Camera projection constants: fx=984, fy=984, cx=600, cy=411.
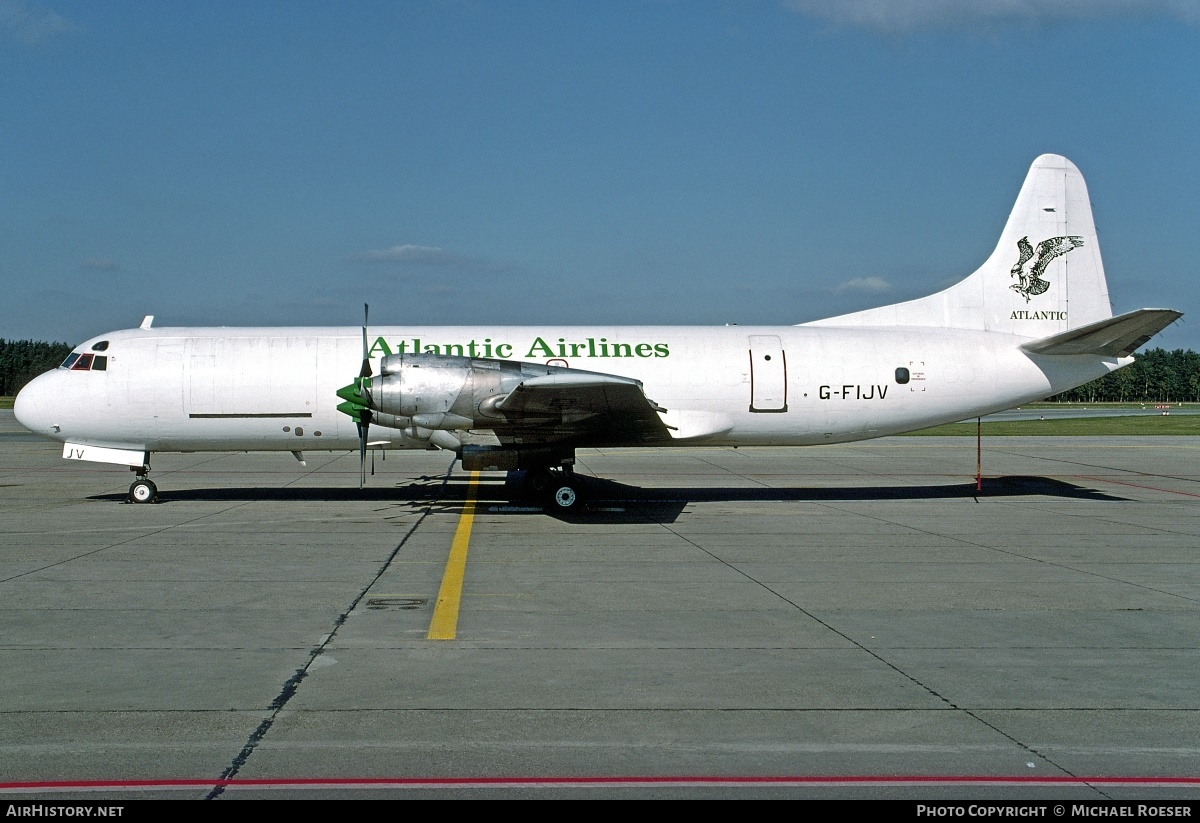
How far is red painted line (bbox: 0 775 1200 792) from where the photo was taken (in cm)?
552

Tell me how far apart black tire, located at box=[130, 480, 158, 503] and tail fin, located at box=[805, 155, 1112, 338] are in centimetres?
1587

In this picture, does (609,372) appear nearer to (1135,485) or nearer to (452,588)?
(452,588)

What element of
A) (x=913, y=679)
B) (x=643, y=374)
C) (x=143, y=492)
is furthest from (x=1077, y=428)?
(x=913, y=679)

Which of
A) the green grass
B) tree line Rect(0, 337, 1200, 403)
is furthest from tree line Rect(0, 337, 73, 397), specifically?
the green grass

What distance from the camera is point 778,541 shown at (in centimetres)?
1516

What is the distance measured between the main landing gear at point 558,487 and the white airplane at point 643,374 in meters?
0.04

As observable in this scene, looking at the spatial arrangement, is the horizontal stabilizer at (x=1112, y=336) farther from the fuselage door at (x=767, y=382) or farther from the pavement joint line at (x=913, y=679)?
the pavement joint line at (x=913, y=679)

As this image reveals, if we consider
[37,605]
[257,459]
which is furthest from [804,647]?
[257,459]

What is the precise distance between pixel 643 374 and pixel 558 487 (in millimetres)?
3062

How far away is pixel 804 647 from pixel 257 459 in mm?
26136

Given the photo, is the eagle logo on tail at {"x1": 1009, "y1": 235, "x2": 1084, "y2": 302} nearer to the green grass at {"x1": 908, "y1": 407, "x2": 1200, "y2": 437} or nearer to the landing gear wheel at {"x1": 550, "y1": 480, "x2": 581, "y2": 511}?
the landing gear wheel at {"x1": 550, "y1": 480, "x2": 581, "y2": 511}

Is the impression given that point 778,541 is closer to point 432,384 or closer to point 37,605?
point 432,384

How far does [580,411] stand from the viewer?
57.6ft

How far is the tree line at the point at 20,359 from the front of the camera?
130 m
